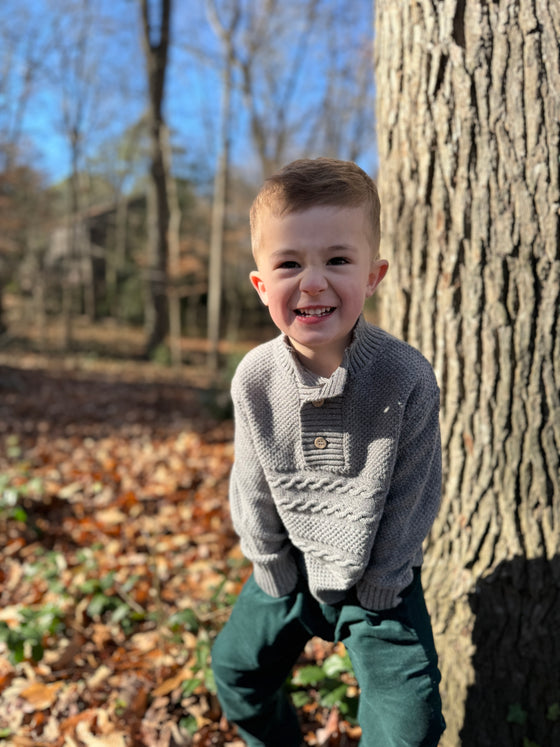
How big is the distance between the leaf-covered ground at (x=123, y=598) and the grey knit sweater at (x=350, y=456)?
3.12ft

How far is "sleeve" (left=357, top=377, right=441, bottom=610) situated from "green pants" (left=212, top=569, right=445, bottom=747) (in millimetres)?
83

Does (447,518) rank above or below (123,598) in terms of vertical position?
above

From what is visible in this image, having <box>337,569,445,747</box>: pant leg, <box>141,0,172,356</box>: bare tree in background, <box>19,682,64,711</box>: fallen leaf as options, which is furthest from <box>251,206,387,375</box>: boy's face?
<box>141,0,172,356</box>: bare tree in background

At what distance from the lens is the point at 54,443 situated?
6.37 m

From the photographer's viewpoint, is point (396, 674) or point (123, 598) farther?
point (123, 598)

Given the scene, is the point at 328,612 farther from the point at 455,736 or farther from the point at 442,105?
the point at 442,105

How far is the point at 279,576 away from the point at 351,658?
31cm

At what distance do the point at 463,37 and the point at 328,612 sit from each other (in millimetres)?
1905

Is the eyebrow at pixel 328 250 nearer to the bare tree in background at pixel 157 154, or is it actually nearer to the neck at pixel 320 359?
the neck at pixel 320 359

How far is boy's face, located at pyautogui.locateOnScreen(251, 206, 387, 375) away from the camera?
1.34 metres

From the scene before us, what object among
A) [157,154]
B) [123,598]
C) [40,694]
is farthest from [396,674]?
[157,154]

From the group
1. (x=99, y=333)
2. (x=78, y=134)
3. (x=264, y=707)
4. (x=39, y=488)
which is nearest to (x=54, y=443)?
(x=39, y=488)

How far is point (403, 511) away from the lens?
1553mm

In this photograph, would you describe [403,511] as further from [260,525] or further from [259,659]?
[259,659]
